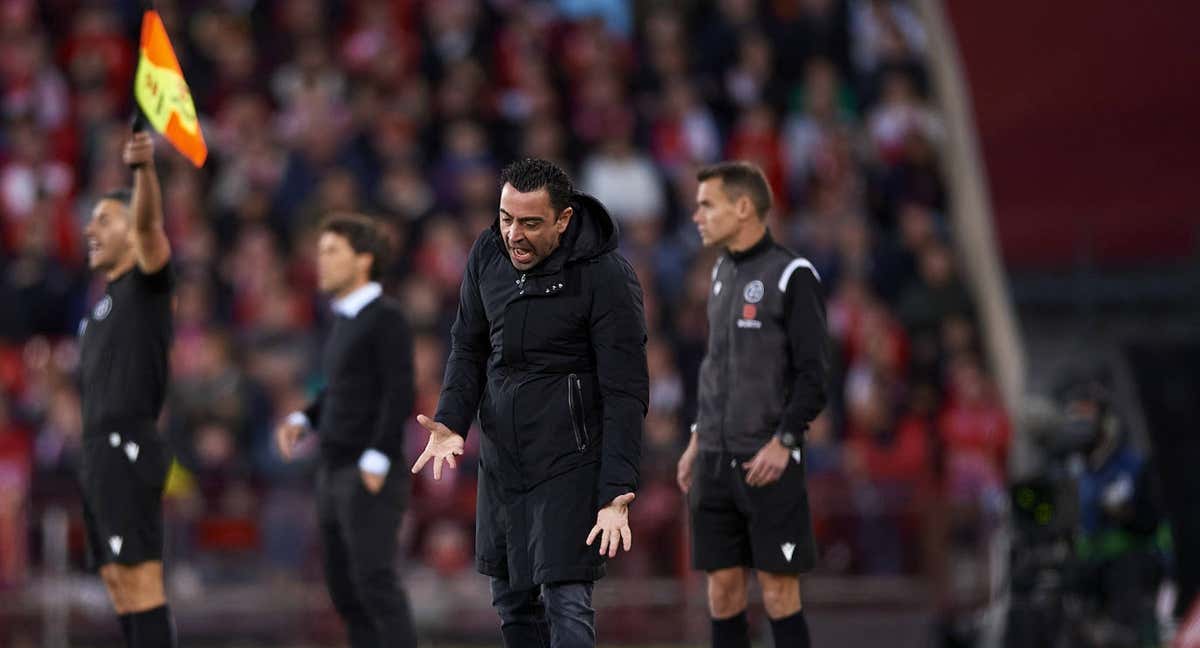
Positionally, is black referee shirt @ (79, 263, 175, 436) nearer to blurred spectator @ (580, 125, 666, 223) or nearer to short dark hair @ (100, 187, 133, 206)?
short dark hair @ (100, 187, 133, 206)

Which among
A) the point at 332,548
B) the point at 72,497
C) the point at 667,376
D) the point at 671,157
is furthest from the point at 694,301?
the point at 332,548

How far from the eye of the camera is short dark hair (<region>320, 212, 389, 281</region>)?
10.1m

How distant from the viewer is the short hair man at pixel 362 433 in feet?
31.7

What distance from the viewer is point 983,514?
14320 millimetres

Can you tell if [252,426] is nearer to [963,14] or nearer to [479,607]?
[479,607]

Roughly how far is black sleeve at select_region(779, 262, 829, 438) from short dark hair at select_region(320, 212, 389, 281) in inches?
86.8

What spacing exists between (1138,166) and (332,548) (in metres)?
8.16

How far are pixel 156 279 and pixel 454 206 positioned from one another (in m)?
8.16

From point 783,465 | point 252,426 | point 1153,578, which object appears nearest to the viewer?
point 783,465

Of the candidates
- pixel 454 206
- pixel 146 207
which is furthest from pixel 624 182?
pixel 146 207

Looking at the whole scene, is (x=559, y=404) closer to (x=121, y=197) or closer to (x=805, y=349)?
(x=805, y=349)

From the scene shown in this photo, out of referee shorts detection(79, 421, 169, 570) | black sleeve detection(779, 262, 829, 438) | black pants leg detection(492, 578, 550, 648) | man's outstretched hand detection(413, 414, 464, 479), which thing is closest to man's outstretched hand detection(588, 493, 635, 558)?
black pants leg detection(492, 578, 550, 648)

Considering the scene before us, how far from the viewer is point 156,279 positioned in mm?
9422

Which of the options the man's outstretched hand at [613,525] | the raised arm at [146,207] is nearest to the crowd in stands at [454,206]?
the raised arm at [146,207]
